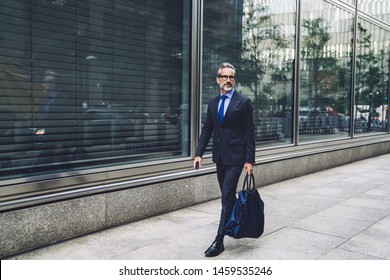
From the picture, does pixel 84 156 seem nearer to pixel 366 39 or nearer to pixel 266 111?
pixel 266 111

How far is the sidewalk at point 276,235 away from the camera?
486cm

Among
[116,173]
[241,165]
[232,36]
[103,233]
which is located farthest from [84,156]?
[232,36]

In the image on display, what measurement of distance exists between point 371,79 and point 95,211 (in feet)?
40.4

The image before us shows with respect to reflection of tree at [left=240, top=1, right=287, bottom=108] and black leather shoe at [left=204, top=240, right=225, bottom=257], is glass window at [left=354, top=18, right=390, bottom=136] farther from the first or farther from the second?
black leather shoe at [left=204, top=240, right=225, bottom=257]

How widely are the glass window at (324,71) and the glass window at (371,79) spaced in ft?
2.82

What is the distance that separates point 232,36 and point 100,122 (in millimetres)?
3588

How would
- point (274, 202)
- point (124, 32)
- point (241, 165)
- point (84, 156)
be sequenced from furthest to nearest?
point (274, 202) < point (124, 32) < point (84, 156) < point (241, 165)

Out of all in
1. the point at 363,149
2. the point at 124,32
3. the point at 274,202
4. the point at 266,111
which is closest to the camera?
the point at 124,32

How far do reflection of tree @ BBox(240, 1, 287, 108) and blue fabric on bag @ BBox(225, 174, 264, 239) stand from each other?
4468 millimetres

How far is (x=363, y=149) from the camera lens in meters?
14.0

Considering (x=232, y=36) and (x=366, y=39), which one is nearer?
(x=232, y=36)

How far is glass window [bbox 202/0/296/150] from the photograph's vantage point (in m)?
7.95

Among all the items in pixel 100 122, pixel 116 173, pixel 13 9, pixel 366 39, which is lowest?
pixel 116 173

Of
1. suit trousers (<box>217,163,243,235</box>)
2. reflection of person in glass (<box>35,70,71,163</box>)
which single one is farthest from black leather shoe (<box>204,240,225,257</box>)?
reflection of person in glass (<box>35,70,71,163</box>)
